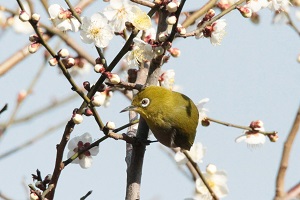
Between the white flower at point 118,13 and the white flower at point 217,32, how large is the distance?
0.48 meters

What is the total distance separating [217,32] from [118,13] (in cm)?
57

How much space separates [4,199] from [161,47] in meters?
1.51

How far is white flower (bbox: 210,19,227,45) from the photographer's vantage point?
3773 millimetres

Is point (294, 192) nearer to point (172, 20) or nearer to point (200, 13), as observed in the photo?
point (172, 20)

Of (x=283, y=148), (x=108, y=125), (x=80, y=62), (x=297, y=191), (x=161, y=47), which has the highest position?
(x=80, y=62)

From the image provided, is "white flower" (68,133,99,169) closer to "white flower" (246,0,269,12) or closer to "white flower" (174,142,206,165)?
"white flower" (174,142,206,165)

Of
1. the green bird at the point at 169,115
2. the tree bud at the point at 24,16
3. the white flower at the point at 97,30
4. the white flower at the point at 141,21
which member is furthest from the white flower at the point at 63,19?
the green bird at the point at 169,115

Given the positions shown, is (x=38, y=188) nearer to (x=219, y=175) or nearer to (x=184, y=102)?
(x=184, y=102)

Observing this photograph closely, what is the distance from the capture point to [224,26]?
379 centimetres

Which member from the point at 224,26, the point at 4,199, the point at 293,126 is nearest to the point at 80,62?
the point at 4,199

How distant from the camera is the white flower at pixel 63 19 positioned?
3.57 metres

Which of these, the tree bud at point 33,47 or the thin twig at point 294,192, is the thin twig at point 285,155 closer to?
the thin twig at point 294,192

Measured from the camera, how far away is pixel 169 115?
4.51 m

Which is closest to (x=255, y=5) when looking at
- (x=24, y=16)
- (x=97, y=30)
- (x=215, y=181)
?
(x=97, y=30)
